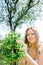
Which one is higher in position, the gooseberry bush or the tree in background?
the gooseberry bush

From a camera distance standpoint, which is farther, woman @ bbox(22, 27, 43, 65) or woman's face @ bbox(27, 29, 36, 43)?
woman's face @ bbox(27, 29, 36, 43)

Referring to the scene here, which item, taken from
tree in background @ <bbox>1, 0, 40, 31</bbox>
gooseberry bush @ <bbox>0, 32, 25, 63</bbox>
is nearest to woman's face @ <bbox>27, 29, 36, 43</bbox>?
gooseberry bush @ <bbox>0, 32, 25, 63</bbox>

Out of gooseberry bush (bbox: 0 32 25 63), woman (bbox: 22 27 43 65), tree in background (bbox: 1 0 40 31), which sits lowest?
tree in background (bbox: 1 0 40 31)

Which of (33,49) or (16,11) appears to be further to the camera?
(16,11)

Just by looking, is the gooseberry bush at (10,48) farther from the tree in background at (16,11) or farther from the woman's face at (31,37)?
the tree in background at (16,11)

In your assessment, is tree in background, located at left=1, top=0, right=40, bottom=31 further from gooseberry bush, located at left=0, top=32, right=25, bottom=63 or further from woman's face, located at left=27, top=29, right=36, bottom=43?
gooseberry bush, located at left=0, top=32, right=25, bottom=63

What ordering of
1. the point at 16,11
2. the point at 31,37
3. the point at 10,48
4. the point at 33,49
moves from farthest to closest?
the point at 16,11 → the point at 33,49 → the point at 31,37 → the point at 10,48

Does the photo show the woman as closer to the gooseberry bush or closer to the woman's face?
the woman's face

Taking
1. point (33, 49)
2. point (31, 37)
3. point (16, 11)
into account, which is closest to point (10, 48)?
point (31, 37)

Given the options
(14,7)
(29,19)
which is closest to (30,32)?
(14,7)

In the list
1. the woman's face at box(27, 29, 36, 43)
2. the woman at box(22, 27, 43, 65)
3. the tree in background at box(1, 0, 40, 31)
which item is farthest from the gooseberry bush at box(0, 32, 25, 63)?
the tree in background at box(1, 0, 40, 31)

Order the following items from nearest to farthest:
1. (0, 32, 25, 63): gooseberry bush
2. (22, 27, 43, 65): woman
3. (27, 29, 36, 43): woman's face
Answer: (0, 32, 25, 63): gooseberry bush, (22, 27, 43, 65): woman, (27, 29, 36, 43): woman's face

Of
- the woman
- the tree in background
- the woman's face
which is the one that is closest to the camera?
the woman

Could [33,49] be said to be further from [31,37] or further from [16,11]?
[16,11]
